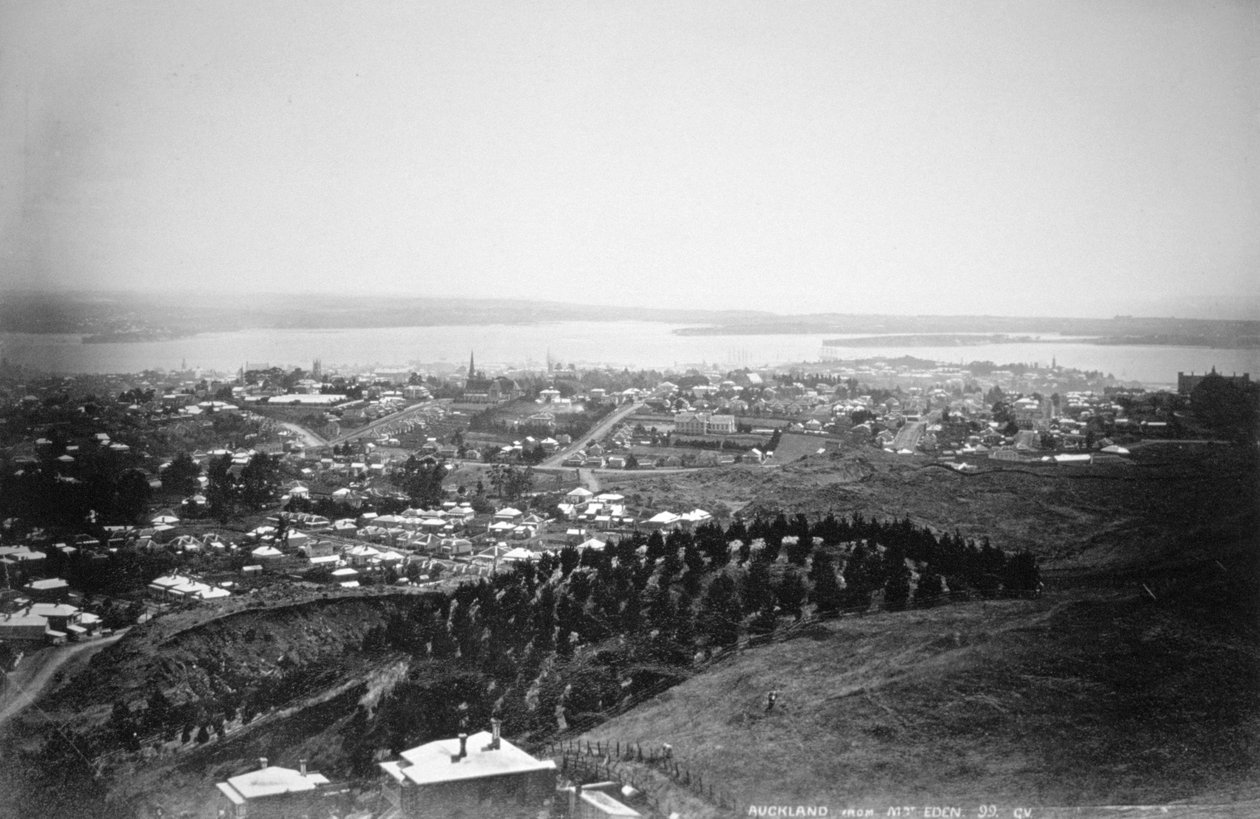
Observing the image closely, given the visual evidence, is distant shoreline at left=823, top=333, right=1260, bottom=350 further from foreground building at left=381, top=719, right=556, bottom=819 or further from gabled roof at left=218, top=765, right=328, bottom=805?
gabled roof at left=218, top=765, right=328, bottom=805


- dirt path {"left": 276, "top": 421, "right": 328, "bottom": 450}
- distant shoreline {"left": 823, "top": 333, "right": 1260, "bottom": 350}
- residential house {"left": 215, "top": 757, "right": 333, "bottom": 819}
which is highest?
distant shoreline {"left": 823, "top": 333, "right": 1260, "bottom": 350}

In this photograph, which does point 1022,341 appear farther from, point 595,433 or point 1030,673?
point 595,433

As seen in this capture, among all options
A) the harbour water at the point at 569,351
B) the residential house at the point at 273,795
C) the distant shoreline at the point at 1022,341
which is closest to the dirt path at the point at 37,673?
the residential house at the point at 273,795

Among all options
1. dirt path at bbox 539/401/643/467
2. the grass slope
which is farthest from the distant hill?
the grass slope

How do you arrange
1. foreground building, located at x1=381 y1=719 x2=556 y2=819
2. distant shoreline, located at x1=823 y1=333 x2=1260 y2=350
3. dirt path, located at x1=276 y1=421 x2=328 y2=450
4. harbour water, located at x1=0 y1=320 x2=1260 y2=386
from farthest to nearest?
dirt path, located at x1=276 y1=421 x2=328 y2=450
distant shoreline, located at x1=823 y1=333 x2=1260 y2=350
harbour water, located at x1=0 y1=320 x2=1260 y2=386
foreground building, located at x1=381 y1=719 x2=556 y2=819

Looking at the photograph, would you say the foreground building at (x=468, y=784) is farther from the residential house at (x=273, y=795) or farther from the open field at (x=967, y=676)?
the open field at (x=967, y=676)

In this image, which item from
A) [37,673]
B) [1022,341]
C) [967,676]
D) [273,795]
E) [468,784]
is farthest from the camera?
[1022,341]

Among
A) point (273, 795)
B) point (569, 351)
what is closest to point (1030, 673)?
point (569, 351)
